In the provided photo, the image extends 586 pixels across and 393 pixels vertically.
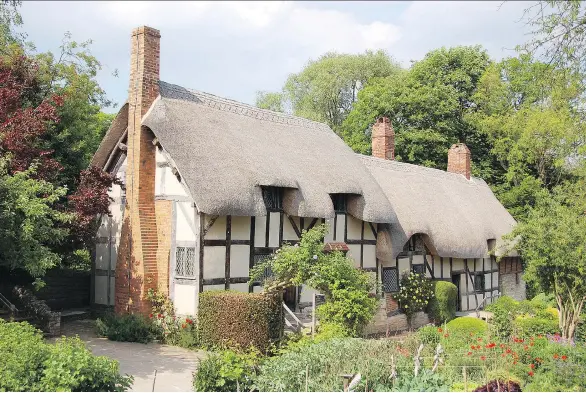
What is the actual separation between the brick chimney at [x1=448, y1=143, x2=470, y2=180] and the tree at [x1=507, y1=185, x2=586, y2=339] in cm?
1121

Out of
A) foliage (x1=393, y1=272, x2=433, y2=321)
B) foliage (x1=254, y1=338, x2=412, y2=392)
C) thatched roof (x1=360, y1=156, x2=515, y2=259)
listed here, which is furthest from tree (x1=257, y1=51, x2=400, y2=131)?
foliage (x1=254, y1=338, x2=412, y2=392)

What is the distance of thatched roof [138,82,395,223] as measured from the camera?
13.8m

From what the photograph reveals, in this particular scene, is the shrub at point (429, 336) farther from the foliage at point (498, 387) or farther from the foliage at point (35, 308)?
the foliage at point (35, 308)

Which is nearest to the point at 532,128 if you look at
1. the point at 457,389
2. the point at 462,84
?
the point at 462,84

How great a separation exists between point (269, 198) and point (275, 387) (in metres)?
7.35

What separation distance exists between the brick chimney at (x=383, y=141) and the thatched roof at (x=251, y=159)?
16.8 ft

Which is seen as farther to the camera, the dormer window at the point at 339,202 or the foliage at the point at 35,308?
the dormer window at the point at 339,202

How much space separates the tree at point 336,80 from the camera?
40656 mm

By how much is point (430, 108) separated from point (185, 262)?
20936 mm

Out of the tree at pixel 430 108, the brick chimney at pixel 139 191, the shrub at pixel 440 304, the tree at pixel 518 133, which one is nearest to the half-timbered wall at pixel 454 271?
the shrub at pixel 440 304

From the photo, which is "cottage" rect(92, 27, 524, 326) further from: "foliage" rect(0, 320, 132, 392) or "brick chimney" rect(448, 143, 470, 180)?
"brick chimney" rect(448, 143, 470, 180)

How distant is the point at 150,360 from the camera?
12.0 meters

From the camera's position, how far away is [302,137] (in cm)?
1847

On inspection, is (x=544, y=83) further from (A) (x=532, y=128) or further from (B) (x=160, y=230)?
(A) (x=532, y=128)
